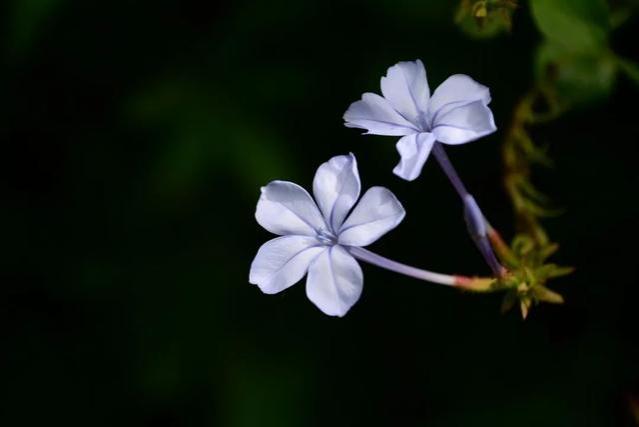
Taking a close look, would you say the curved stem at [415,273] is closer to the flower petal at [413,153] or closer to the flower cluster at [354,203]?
the flower cluster at [354,203]

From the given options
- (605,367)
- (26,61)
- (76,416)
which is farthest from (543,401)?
(26,61)

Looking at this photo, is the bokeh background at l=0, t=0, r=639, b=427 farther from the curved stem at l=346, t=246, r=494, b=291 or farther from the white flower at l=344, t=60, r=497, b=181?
the white flower at l=344, t=60, r=497, b=181

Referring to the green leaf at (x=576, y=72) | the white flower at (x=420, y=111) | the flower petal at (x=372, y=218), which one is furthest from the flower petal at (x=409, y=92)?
the green leaf at (x=576, y=72)

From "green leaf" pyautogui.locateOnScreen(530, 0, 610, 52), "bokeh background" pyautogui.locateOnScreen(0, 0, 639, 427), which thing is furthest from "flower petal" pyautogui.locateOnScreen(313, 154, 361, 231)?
"bokeh background" pyautogui.locateOnScreen(0, 0, 639, 427)

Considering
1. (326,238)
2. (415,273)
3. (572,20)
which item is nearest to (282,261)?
(326,238)

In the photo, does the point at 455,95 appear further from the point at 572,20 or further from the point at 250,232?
the point at 250,232

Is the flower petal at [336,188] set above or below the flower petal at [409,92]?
below
